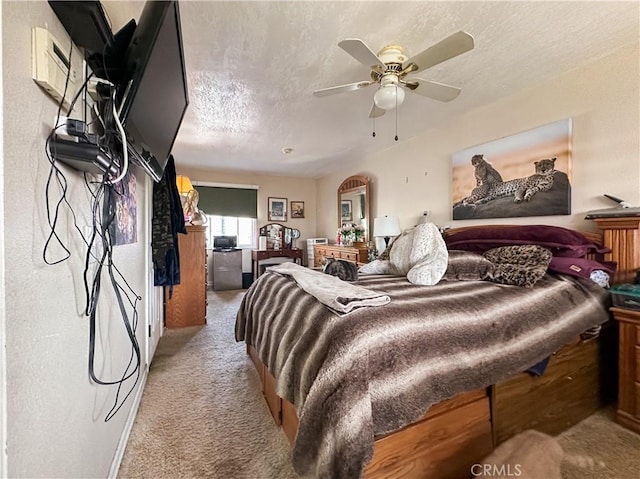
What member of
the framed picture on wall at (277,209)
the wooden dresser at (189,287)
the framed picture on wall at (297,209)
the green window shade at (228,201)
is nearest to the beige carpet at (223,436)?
the wooden dresser at (189,287)

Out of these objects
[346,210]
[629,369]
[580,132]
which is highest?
[580,132]

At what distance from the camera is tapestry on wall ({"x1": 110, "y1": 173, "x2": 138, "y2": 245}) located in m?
1.33

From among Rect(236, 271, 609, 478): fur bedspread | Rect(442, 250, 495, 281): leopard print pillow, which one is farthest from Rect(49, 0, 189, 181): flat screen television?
Rect(442, 250, 495, 281): leopard print pillow

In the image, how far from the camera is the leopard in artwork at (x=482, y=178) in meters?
2.73

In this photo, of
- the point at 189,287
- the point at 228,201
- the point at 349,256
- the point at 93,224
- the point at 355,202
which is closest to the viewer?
the point at 93,224

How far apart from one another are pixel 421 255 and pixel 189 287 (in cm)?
273

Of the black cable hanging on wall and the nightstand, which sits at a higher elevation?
the black cable hanging on wall

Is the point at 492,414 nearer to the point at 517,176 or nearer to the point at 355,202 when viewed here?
the point at 517,176

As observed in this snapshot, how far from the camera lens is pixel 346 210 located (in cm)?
515

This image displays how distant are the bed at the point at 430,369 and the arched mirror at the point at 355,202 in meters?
2.78

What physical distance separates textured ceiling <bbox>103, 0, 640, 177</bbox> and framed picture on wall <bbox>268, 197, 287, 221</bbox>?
2.82 metres

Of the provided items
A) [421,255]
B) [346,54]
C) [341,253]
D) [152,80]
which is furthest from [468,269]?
[341,253]

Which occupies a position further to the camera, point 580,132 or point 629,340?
point 580,132

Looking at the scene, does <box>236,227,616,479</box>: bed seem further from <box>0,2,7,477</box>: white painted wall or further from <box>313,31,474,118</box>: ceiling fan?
<box>313,31,474,118</box>: ceiling fan
